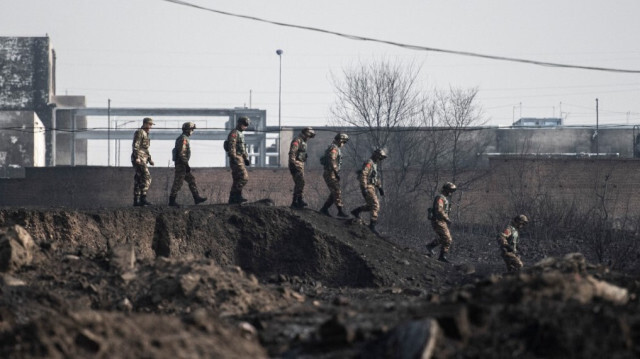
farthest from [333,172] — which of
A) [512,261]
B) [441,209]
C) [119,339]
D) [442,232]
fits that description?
[119,339]

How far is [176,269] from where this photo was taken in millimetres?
14586

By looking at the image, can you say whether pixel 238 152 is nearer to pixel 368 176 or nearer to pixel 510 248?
pixel 368 176

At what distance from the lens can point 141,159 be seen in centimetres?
2112

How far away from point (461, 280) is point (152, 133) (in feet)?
136

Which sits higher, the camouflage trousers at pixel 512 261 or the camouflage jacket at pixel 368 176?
the camouflage jacket at pixel 368 176

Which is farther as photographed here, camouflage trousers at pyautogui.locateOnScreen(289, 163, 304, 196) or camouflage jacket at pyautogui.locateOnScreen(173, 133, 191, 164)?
camouflage trousers at pyautogui.locateOnScreen(289, 163, 304, 196)

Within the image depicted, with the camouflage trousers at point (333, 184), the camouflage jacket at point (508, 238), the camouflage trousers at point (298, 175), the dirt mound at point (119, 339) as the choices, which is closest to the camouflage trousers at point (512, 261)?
the camouflage jacket at point (508, 238)

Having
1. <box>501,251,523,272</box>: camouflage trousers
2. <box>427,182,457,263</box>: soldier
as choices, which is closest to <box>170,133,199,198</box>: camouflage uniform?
<box>427,182,457,263</box>: soldier

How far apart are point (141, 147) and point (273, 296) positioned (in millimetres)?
7854

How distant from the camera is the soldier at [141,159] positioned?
21094 mm

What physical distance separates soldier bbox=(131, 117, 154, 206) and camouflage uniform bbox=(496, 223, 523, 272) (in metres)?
7.16

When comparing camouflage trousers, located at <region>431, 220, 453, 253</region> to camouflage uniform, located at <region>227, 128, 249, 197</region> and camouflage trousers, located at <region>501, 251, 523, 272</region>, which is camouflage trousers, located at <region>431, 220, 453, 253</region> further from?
camouflage uniform, located at <region>227, 128, 249, 197</region>

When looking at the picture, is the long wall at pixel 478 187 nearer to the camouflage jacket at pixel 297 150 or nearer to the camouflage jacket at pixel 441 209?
the camouflage jacket at pixel 441 209

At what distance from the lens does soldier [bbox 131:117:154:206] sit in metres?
21.1
